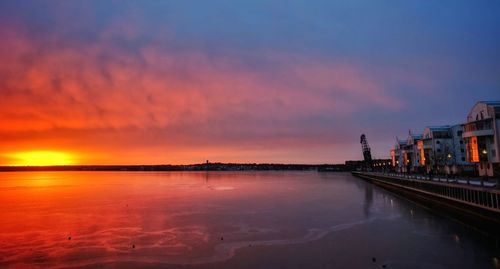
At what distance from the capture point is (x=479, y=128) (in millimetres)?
60000

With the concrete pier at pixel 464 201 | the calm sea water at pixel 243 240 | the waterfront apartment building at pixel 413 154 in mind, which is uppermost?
the waterfront apartment building at pixel 413 154

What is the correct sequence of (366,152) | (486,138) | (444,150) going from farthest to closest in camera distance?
1. (366,152)
2. (444,150)
3. (486,138)

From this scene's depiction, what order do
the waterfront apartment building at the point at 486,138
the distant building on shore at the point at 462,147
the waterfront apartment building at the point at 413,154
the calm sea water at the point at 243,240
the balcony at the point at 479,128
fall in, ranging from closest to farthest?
the calm sea water at the point at 243,240 → the waterfront apartment building at the point at 486,138 → the distant building on shore at the point at 462,147 → the balcony at the point at 479,128 → the waterfront apartment building at the point at 413,154

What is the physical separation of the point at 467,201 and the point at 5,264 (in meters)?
36.4

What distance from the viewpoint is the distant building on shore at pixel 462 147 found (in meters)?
57.2

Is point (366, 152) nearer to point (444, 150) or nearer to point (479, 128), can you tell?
point (444, 150)

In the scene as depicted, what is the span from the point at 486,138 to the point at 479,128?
2.61m

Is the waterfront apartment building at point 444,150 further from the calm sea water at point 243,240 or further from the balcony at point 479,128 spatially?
the calm sea water at point 243,240

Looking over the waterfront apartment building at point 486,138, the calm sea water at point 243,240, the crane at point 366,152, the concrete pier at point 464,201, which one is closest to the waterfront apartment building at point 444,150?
the waterfront apartment building at point 486,138

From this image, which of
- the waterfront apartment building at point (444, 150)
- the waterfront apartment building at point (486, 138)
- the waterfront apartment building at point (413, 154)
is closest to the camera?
the waterfront apartment building at point (486, 138)

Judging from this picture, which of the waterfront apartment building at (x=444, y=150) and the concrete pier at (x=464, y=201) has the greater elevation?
the waterfront apartment building at (x=444, y=150)

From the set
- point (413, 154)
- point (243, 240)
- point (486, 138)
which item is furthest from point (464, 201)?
point (413, 154)

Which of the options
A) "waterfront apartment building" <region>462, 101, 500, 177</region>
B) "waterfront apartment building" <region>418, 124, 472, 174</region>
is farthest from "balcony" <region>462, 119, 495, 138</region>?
"waterfront apartment building" <region>418, 124, 472, 174</region>

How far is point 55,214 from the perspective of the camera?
4097cm
